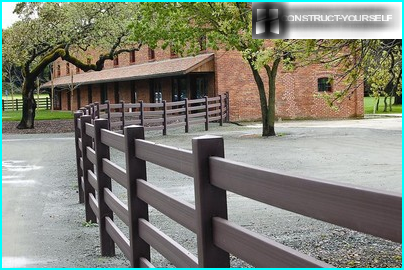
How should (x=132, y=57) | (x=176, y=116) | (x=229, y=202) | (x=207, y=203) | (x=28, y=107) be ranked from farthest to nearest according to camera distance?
(x=132, y=57)
(x=28, y=107)
(x=176, y=116)
(x=229, y=202)
(x=207, y=203)

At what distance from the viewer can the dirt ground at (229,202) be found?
22.4 feet

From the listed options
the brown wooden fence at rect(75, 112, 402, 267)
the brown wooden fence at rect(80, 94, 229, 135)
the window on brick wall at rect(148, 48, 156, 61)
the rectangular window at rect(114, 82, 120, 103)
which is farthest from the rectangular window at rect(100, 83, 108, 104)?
the brown wooden fence at rect(75, 112, 402, 267)

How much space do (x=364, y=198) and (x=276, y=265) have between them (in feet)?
2.05

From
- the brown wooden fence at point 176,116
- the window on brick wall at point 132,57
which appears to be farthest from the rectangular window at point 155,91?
the brown wooden fence at point 176,116

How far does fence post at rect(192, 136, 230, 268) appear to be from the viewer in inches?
128

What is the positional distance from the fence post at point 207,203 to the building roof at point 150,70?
31764 mm

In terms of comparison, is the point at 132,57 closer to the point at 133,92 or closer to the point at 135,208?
the point at 133,92

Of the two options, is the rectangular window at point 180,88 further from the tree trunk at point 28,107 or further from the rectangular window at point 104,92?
the rectangular window at point 104,92

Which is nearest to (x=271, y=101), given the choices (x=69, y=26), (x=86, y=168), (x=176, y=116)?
(x=176, y=116)

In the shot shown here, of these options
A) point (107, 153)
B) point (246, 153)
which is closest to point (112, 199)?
point (107, 153)

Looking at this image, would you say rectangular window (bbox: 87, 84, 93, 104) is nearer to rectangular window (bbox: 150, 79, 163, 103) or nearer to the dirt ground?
rectangular window (bbox: 150, 79, 163, 103)

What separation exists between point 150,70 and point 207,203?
3742 centimetres

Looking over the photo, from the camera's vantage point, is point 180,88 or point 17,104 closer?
point 180,88

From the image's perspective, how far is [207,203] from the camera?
10.7ft
